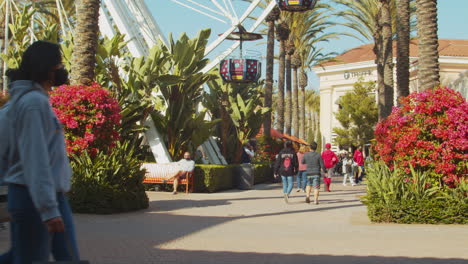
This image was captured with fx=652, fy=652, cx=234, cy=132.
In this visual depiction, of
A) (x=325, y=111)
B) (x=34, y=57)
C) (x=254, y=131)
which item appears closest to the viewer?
(x=34, y=57)

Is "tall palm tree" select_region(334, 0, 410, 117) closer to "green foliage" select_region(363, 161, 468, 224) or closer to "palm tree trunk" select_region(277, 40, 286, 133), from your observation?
"palm tree trunk" select_region(277, 40, 286, 133)

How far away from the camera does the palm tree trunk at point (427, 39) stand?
14227 mm

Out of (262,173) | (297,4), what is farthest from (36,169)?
(262,173)

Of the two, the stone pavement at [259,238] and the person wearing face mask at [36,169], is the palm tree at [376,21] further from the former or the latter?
the person wearing face mask at [36,169]

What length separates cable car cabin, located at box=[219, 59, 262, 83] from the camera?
20.3 m

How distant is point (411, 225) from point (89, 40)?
7.51 m

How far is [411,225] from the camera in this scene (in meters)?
11.0

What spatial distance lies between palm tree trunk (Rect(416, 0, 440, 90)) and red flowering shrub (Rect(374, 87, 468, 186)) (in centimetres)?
208

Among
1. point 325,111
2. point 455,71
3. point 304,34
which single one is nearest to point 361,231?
point 304,34

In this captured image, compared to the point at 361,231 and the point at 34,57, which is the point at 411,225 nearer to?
the point at 361,231

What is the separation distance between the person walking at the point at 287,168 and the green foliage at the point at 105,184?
13.7 feet

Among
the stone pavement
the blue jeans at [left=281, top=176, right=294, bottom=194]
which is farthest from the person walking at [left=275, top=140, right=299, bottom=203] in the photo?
the stone pavement

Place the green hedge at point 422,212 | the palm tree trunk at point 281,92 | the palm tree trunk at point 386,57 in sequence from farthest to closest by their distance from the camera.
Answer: the palm tree trunk at point 281,92 → the palm tree trunk at point 386,57 → the green hedge at point 422,212

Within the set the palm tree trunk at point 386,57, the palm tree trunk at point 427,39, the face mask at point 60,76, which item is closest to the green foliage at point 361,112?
the palm tree trunk at point 386,57
